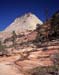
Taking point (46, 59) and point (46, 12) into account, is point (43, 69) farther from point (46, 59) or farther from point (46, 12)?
point (46, 12)

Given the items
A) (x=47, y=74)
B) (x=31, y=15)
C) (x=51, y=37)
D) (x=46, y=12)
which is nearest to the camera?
(x=47, y=74)

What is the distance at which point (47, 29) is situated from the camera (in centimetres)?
6425

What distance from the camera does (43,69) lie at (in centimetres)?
2441

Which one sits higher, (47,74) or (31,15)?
(31,15)

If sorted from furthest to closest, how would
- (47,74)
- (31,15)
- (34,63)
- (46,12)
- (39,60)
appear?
(31,15)
(46,12)
(39,60)
(34,63)
(47,74)

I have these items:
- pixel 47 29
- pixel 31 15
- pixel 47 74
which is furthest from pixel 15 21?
pixel 47 74

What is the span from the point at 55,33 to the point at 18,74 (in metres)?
34.0

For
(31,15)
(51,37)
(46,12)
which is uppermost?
(31,15)

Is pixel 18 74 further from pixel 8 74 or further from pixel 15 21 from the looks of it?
pixel 15 21

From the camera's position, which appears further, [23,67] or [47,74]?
[23,67]

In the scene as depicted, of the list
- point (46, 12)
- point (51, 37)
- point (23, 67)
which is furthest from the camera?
point (46, 12)

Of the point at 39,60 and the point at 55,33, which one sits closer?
the point at 39,60

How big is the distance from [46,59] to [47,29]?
3339 cm

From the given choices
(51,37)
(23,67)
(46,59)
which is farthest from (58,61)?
(51,37)
